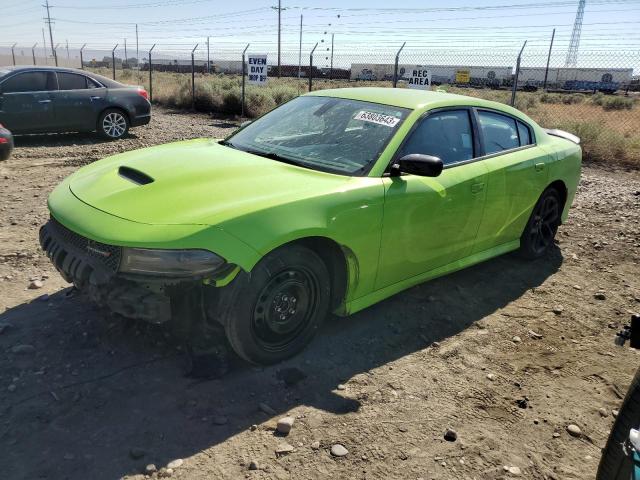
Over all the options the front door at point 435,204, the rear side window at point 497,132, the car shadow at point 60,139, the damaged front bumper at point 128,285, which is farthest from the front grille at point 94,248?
the car shadow at point 60,139

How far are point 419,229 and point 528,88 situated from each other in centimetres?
3420

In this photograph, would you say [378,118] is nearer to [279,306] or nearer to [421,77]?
[279,306]

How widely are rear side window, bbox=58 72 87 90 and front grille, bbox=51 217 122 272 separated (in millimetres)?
8617

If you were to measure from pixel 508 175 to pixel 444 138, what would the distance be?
0.76 meters

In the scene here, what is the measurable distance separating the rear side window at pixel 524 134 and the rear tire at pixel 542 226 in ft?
1.74

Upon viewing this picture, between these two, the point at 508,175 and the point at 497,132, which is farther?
the point at 497,132

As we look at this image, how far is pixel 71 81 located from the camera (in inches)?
423

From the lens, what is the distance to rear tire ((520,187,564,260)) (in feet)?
17.0

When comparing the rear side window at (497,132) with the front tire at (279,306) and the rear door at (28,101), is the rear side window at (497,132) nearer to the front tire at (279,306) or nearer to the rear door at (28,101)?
the front tire at (279,306)

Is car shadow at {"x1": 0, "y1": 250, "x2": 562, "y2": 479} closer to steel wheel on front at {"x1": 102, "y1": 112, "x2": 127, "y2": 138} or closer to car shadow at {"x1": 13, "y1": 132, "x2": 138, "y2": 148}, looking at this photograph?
car shadow at {"x1": 13, "y1": 132, "x2": 138, "y2": 148}

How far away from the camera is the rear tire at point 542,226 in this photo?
5.18 metres

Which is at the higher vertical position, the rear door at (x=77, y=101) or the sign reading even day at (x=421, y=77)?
the sign reading even day at (x=421, y=77)

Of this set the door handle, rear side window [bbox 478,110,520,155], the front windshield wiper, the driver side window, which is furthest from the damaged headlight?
rear side window [bbox 478,110,520,155]

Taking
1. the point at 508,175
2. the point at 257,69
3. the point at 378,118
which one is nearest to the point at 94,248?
the point at 378,118
